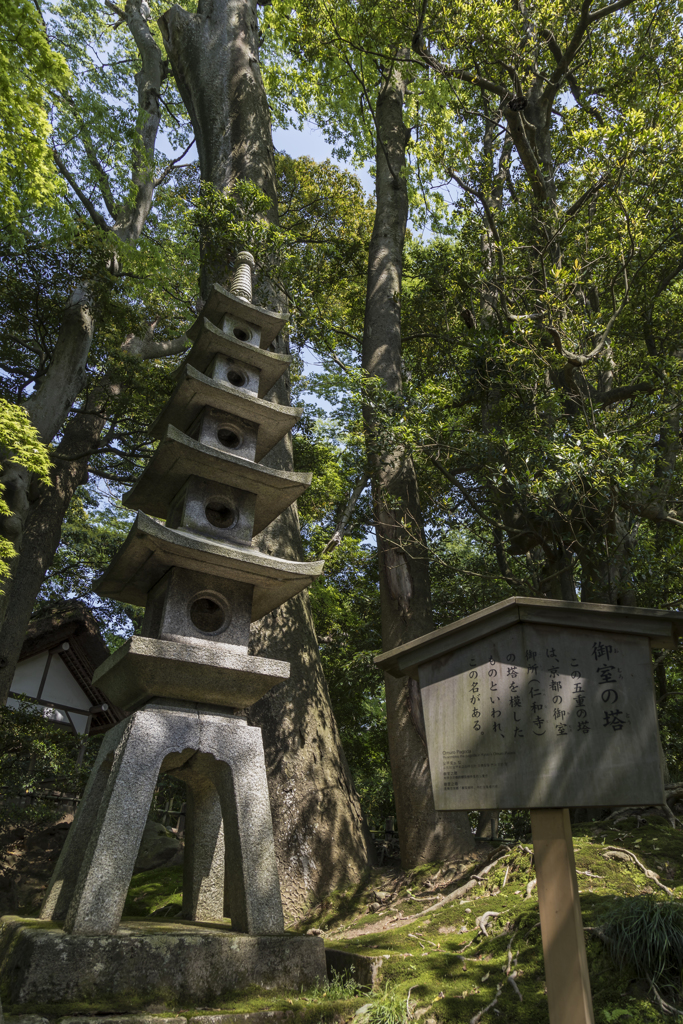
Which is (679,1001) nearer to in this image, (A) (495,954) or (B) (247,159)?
(A) (495,954)

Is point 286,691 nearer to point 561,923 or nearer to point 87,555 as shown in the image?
point 561,923

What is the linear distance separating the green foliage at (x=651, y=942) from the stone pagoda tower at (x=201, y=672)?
1.92 meters

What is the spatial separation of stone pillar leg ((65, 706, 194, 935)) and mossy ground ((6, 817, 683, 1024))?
2.47ft

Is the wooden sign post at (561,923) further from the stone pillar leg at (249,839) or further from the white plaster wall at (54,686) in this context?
the white plaster wall at (54,686)

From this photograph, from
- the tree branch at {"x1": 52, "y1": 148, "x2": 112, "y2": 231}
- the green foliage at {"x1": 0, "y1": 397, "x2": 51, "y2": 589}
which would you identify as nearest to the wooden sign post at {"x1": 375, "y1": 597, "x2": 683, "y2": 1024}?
the green foliage at {"x1": 0, "y1": 397, "x2": 51, "y2": 589}

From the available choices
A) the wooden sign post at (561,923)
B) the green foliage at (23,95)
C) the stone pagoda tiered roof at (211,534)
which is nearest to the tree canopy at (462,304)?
the green foliage at (23,95)

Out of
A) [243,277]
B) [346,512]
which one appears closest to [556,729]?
[346,512]

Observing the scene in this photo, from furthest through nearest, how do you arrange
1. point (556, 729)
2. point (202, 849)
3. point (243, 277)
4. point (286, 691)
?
point (243, 277) → point (286, 691) → point (202, 849) → point (556, 729)

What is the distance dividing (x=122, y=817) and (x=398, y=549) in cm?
468

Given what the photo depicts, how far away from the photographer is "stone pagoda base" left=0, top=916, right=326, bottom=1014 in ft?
11.9

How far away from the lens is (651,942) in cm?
374

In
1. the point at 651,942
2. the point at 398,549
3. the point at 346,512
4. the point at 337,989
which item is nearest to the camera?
the point at 651,942

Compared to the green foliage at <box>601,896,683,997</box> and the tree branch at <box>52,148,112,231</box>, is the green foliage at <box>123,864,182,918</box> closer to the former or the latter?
the green foliage at <box>601,896,683,997</box>

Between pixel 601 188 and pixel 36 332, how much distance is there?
8655 mm
